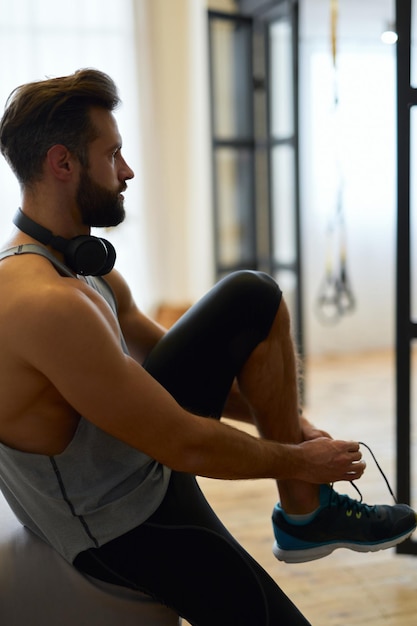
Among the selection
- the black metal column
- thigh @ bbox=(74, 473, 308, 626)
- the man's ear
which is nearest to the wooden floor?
the black metal column

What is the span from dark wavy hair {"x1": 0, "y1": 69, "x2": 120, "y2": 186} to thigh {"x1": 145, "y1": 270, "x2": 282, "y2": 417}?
14.3 inches

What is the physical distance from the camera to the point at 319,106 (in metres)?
5.09

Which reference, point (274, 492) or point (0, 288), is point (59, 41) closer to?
point (274, 492)

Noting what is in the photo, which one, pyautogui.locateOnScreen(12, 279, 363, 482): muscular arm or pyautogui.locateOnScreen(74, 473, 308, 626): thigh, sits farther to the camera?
pyautogui.locateOnScreen(74, 473, 308, 626): thigh

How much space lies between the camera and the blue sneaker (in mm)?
1490

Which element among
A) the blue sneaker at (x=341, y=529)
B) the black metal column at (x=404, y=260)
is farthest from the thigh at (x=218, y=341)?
the black metal column at (x=404, y=260)

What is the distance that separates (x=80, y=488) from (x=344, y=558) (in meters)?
1.14

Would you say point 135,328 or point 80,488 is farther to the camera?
point 135,328

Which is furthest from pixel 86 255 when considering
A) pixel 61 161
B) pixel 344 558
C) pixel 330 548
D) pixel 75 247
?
pixel 344 558

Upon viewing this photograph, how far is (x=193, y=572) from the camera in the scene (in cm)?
A: 125

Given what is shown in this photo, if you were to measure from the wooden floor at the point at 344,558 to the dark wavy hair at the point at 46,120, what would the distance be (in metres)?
1.21

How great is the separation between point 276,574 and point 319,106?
3708 millimetres

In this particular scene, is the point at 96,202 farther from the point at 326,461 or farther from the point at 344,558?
the point at 344,558

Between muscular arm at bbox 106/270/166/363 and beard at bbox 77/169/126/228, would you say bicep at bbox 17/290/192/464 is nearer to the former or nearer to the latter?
beard at bbox 77/169/126/228
